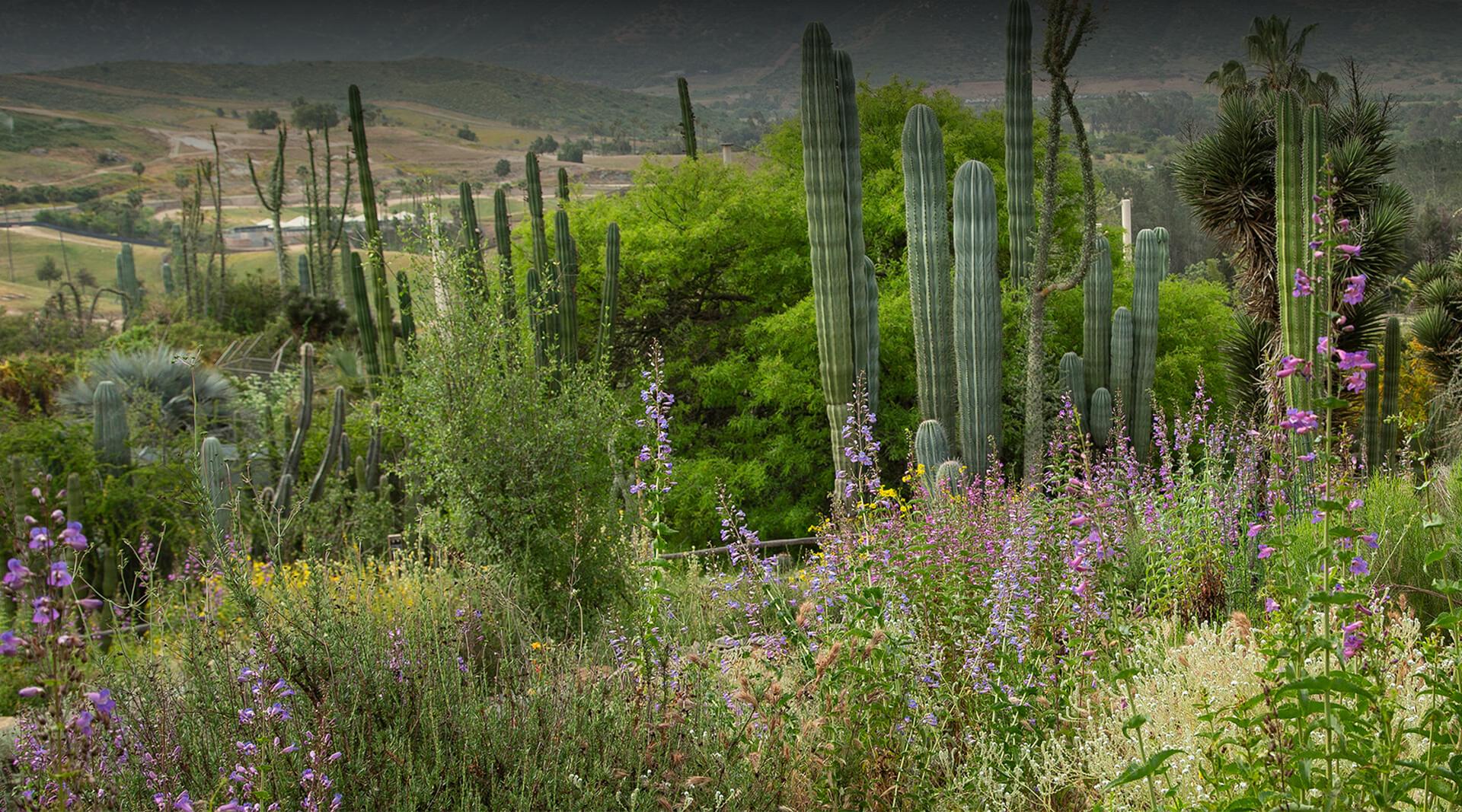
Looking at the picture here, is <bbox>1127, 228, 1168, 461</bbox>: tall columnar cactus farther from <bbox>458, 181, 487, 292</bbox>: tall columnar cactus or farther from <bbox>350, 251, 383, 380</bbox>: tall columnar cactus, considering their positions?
<bbox>350, 251, 383, 380</bbox>: tall columnar cactus

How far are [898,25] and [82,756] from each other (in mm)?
124894

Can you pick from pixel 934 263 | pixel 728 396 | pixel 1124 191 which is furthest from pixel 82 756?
pixel 1124 191

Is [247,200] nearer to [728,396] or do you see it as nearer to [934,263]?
[728,396]

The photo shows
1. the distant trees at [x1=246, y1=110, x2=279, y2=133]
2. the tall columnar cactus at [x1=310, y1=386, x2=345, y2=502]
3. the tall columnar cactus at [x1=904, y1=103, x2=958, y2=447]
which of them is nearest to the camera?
the tall columnar cactus at [x1=904, y1=103, x2=958, y2=447]

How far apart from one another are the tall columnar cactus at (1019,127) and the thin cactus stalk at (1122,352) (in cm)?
133

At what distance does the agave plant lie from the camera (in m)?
14.0

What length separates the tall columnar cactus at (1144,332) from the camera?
12680 mm

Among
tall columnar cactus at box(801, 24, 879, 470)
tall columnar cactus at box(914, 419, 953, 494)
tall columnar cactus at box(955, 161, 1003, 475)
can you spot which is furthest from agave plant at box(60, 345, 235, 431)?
tall columnar cactus at box(914, 419, 953, 494)

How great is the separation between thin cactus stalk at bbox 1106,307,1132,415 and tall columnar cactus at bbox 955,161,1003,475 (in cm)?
298

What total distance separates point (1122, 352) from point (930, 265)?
3.47 m

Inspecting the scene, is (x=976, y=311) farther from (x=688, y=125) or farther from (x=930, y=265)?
(x=688, y=125)

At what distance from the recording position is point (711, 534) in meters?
13.9

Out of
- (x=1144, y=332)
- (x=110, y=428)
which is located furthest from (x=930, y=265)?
(x=110, y=428)

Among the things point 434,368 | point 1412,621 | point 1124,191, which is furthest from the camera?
point 1124,191
